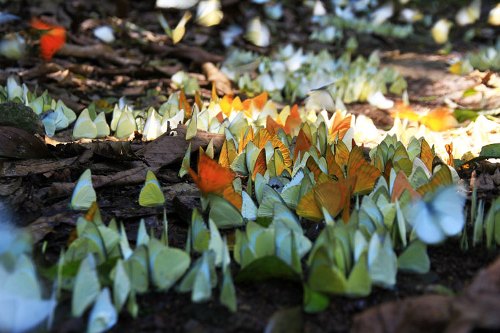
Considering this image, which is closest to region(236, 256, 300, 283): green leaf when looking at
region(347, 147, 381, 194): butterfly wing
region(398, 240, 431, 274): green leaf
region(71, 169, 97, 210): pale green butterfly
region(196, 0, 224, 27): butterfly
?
region(398, 240, 431, 274): green leaf

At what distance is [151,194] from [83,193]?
0.61ft

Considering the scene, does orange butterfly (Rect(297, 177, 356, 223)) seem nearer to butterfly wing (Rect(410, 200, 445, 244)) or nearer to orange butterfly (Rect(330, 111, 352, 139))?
butterfly wing (Rect(410, 200, 445, 244))

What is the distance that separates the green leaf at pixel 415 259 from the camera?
1.29m

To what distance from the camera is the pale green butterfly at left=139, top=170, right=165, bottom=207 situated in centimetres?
169

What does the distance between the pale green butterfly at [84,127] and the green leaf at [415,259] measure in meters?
1.45

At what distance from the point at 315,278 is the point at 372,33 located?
5212 mm

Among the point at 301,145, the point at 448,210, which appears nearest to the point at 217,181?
the point at 301,145

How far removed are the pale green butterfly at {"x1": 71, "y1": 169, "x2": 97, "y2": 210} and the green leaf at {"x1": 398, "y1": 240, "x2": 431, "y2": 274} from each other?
853 millimetres

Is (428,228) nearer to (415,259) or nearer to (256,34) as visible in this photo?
(415,259)

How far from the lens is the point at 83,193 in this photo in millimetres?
1661

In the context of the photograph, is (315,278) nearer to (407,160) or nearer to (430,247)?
(430,247)

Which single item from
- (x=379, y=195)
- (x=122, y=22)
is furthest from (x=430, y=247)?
(x=122, y=22)

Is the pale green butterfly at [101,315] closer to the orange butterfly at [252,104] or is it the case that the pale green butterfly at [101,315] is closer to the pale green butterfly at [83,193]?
the pale green butterfly at [83,193]

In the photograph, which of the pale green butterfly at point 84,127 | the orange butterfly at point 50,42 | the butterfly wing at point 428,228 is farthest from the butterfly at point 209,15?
the butterfly wing at point 428,228
